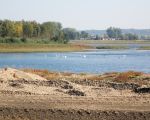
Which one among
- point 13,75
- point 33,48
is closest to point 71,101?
point 13,75

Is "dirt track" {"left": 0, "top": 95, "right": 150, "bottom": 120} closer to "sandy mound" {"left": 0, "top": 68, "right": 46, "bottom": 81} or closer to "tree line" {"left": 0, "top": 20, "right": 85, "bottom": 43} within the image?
"sandy mound" {"left": 0, "top": 68, "right": 46, "bottom": 81}

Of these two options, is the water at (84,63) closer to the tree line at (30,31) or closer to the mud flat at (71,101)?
the mud flat at (71,101)

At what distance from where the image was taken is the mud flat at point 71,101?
20.3 meters

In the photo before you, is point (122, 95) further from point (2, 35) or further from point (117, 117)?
point (2, 35)

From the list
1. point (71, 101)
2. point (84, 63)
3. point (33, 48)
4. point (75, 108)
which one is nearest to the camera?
point (75, 108)

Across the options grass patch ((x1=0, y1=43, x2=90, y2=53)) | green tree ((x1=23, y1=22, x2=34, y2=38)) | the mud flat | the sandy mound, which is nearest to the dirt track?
the mud flat

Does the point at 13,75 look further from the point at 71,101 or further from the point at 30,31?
the point at 30,31

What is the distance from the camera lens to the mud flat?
20297mm

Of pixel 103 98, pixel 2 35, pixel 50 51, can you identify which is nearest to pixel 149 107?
pixel 103 98

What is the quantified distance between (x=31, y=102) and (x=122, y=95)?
4666 millimetres

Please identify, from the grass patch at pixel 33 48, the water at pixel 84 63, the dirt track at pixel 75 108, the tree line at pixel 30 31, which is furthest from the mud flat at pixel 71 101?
the tree line at pixel 30 31

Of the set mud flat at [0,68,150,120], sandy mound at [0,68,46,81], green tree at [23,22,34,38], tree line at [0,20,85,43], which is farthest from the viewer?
green tree at [23,22,34,38]

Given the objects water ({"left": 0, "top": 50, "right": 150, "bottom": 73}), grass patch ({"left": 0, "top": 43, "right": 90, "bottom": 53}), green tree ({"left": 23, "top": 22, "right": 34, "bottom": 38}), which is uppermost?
green tree ({"left": 23, "top": 22, "right": 34, "bottom": 38})

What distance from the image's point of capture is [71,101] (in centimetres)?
2236
